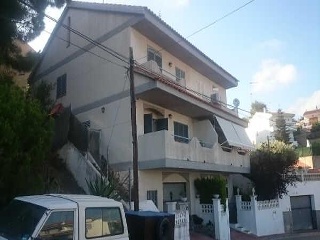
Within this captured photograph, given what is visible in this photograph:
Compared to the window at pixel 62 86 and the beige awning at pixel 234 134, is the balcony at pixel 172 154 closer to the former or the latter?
→ the beige awning at pixel 234 134

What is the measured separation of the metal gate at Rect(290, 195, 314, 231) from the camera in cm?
2538

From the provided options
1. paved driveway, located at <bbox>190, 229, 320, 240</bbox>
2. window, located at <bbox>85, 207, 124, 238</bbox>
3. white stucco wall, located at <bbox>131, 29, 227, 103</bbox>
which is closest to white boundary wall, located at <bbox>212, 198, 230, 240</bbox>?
paved driveway, located at <bbox>190, 229, 320, 240</bbox>

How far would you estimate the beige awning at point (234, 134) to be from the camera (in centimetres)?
2231

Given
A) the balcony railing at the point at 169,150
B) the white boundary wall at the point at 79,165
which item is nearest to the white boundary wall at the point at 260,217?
the balcony railing at the point at 169,150

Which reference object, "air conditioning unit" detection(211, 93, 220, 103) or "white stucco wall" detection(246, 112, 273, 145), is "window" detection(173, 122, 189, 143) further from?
"white stucco wall" detection(246, 112, 273, 145)

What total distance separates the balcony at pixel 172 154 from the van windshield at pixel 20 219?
9.70 m

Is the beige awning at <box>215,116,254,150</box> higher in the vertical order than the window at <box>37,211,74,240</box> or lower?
higher

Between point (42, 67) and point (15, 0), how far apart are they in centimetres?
1192

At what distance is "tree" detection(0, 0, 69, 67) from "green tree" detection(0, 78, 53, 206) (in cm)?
498

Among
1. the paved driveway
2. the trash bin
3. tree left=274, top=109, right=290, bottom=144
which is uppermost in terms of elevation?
tree left=274, top=109, right=290, bottom=144

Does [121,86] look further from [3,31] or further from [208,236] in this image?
[208,236]

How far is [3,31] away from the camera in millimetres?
14547

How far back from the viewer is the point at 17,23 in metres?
15.5

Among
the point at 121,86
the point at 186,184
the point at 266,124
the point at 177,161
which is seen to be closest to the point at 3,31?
the point at 121,86
